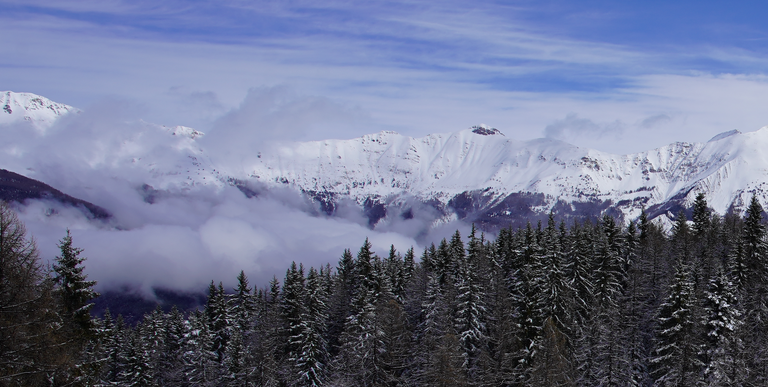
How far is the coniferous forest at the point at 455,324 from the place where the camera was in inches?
975

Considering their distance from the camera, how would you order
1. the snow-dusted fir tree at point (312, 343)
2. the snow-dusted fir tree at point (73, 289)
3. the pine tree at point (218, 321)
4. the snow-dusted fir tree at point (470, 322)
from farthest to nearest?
the pine tree at point (218, 321)
the snow-dusted fir tree at point (312, 343)
the snow-dusted fir tree at point (470, 322)
the snow-dusted fir tree at point (73, 289)

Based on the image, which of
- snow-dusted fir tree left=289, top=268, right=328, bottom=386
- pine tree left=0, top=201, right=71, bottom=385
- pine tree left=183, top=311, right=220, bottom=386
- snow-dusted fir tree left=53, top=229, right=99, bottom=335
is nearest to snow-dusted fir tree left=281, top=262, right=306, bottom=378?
snow-dusted fir tree left=289, top=268, right=328, bottom=386

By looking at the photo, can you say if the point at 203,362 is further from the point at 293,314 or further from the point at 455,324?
the point at 455,324

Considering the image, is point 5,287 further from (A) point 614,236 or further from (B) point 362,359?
(A) point 614,236

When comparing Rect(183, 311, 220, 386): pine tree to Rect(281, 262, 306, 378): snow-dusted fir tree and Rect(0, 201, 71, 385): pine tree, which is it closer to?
Rect(281, 262, 306, 378): snow-dusted fir tree

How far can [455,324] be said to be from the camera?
56625mm

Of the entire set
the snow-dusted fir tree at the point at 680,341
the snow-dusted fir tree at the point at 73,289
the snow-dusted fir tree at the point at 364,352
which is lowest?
the snow-dusted fir tree at the point at 364,352

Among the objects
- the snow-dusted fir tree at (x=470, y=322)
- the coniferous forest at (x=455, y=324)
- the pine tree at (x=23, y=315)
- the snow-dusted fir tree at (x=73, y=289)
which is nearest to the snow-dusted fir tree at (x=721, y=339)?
the coniferous forest at (x=455, y=324)

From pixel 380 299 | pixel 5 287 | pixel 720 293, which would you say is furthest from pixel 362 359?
pixel 5 287

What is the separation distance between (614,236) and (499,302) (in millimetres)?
27492

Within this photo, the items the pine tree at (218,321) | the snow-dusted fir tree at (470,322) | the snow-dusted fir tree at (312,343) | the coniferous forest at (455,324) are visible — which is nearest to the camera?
the coniferous forest at (455,324)

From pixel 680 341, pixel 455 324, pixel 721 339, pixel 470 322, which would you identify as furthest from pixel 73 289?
pixel 721 339

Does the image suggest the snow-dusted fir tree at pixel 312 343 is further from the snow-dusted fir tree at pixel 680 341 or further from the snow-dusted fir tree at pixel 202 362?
the snow-dusted fir tree at pixel 680 341

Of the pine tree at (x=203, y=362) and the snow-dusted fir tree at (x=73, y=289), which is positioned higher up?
the snow-dusted fir tree at (x=73, y=289)
